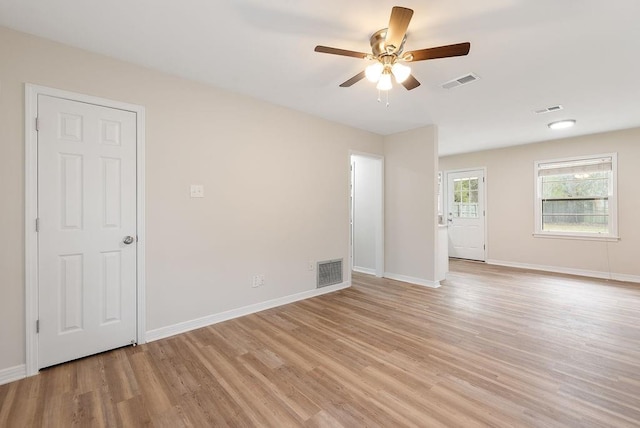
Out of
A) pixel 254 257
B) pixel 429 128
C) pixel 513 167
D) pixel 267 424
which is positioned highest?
pixel 429 128

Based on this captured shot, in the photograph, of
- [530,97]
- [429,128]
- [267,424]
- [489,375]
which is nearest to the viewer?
[267,424]

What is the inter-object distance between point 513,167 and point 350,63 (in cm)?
502

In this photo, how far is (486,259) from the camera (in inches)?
248

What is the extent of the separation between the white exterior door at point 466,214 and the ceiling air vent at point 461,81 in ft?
13.4

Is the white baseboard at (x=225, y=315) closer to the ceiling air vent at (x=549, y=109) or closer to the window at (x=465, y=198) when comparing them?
the ceiling air vent at (x=549, y=109)

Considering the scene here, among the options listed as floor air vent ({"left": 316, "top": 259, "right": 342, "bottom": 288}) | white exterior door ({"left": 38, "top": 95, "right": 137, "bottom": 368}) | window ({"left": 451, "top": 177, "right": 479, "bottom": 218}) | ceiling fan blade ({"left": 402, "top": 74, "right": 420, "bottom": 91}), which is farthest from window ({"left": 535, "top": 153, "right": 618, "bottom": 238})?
white exterior door ({"left": 38, "top": 95, "right": 137, "bottom": 368})

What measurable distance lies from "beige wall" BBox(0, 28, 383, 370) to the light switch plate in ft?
0.17

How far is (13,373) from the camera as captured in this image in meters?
2.02

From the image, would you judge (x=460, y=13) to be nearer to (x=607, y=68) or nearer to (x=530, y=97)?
(x=607, y=68)

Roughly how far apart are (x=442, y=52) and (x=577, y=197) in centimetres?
516

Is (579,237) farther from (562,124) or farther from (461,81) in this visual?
(461,81)

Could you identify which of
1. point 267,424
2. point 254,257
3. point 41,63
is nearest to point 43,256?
point 41,63

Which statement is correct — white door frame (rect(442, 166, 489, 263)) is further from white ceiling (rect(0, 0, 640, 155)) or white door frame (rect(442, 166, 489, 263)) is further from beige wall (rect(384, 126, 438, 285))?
white ceiling (rect(0, 0, 640, 155))

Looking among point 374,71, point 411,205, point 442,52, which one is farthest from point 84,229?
point 411,205
